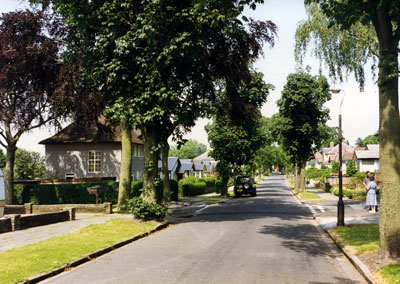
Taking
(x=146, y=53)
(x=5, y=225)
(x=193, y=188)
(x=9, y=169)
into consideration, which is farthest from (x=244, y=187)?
(x=5, y=225)

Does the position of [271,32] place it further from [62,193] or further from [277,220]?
[62,193]

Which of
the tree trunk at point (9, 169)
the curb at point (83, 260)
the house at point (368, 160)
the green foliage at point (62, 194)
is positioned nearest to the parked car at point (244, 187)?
the green foliage at point (62, 194)

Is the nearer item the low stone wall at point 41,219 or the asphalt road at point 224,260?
the asphalt road at point 224,260

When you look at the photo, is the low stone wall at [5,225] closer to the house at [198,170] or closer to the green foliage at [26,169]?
the green foliage at [26,169]

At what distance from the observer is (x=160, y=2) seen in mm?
15414

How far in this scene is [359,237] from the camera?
1248 cm

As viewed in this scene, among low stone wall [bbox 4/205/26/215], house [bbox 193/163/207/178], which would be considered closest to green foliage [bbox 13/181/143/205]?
low stone wall [bbox 4/205/26/215]

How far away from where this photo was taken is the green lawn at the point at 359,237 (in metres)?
10.8

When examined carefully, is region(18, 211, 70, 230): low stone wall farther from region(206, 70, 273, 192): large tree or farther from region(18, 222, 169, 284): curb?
region(206, 70, 273, 192): large tree

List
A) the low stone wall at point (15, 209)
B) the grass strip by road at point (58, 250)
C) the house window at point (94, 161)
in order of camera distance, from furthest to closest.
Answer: the house window at point (94, 161) → the low stone wall at point (15, 209) → the grass strip by road at point (58, 250)

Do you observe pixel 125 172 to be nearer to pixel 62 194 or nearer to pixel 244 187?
pixel 62 194

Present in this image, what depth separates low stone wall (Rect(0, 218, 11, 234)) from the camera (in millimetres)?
15116

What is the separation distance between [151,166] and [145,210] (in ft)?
6.45

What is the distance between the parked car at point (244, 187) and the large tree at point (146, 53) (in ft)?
82.4
